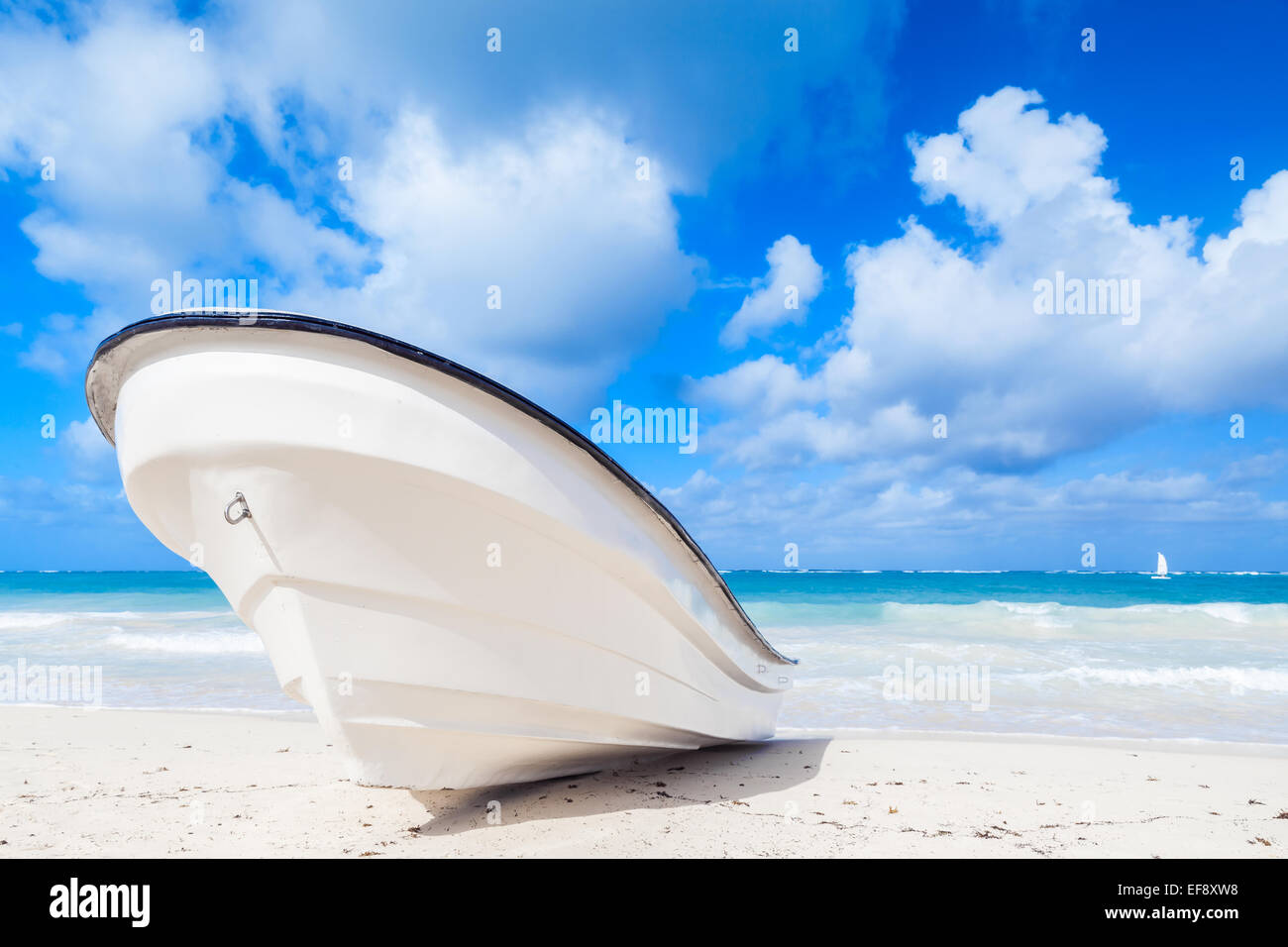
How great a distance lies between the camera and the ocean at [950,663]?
22.1 ft

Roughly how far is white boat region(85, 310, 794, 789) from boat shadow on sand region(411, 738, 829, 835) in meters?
0.36

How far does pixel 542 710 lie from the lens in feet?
9.77

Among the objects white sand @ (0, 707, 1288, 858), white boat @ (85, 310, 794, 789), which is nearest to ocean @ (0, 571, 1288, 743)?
white sand @ (0, 707, 1288, 858)

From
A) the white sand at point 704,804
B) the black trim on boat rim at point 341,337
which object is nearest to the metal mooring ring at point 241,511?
the black trim on boat rim at point 341,337

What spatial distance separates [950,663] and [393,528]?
35.4 ft

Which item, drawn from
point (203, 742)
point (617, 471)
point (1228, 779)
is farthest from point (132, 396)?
point (1228, 779)

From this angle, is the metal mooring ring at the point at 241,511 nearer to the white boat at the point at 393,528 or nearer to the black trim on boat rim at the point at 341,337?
the white boat at the point at 393,528

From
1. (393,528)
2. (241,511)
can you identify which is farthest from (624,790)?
(241,511)

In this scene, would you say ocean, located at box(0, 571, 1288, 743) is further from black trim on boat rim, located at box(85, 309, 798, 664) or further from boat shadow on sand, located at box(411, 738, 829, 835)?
black trim on boat rim, located at box(85, 309, 798, 664)

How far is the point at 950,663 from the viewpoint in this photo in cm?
1091

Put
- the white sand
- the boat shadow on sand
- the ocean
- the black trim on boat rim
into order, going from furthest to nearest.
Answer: the ocean → the boat shadow on sand → the white sand → the black trim on boat rim

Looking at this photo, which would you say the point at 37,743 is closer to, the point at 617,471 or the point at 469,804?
the point at 469,804

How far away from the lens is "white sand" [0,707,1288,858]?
297cm

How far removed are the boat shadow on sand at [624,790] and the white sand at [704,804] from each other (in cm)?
2
